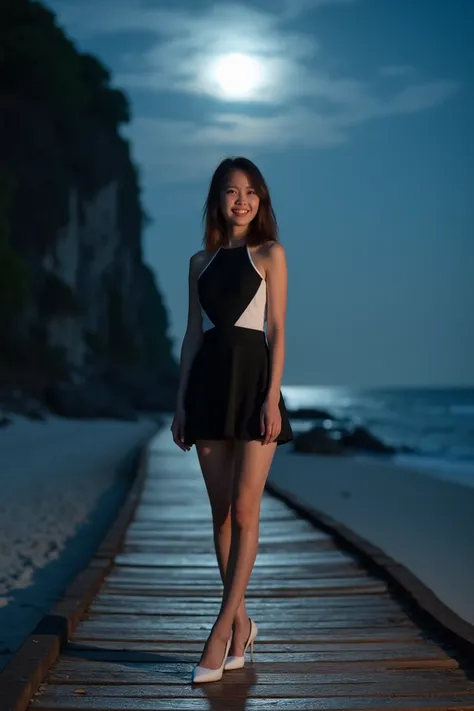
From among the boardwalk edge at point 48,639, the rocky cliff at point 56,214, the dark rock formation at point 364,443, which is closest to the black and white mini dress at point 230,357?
the boardwalk edge at point 48,639

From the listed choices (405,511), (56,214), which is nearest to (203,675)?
(405,511)

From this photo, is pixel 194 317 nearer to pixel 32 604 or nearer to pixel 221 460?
pixel 221 460

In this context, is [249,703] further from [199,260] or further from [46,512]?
[46,512]

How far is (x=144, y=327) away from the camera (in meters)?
69.4

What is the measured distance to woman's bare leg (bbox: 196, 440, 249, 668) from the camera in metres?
3.30

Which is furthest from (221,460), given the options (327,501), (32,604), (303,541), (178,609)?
(327,501)

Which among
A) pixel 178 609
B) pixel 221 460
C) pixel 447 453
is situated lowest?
pixel 447 453

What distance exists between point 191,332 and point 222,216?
19.5 inches

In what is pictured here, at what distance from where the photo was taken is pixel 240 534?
325 cm

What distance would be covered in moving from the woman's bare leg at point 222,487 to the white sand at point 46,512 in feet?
4.41

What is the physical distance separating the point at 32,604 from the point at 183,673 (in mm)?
2181

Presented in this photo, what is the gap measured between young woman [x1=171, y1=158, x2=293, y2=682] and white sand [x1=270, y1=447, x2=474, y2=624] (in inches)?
112

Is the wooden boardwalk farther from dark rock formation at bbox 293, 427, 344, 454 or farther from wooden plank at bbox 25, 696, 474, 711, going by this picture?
dark rock formation at bbox 293, 427, 344, 454

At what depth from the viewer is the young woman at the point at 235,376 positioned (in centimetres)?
321
